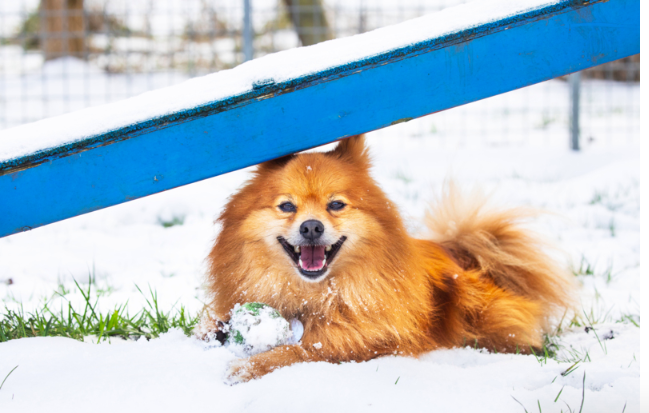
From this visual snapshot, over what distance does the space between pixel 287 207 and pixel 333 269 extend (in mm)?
238

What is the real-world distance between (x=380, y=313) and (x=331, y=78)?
2.34 ft

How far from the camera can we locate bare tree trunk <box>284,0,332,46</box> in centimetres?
579

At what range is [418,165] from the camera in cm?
501

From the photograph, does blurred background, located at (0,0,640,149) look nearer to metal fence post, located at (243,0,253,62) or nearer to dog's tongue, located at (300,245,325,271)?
metal fence post, located at (243,0,253,62)

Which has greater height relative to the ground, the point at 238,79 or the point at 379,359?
the point at 238,79

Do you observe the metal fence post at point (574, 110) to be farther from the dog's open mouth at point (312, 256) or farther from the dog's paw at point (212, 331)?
the dog's paw at point (212, 331)

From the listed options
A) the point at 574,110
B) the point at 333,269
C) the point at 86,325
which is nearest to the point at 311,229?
the point at 333,269

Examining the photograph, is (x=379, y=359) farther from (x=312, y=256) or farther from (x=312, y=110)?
(x=312, y=110)

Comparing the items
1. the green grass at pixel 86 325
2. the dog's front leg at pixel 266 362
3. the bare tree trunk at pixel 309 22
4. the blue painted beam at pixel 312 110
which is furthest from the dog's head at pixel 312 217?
the bare tree trunk at pixel 309 22

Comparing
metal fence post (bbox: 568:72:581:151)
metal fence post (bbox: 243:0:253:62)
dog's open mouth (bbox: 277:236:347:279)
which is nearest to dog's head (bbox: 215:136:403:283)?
dog's open mouth (bbox: 277:236:347:279)

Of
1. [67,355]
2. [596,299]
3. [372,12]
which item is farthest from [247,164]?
[372,12]

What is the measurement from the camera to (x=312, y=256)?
5.40ft

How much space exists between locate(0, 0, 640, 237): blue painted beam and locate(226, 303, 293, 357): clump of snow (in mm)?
415

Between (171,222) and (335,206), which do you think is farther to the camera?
(171,222)
